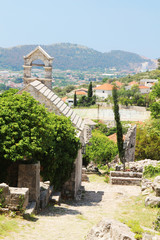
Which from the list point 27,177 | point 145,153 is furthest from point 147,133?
point 27,177

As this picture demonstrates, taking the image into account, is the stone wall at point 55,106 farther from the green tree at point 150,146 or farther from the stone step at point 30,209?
the green tree at point 150,146

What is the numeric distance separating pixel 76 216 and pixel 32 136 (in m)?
3.11

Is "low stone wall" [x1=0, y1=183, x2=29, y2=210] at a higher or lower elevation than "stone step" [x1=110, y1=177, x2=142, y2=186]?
higher

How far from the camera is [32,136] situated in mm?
12109

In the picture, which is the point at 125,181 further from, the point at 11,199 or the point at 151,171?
the point at 11,199

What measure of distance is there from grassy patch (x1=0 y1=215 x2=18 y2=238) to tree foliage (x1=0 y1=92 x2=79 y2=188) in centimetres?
223

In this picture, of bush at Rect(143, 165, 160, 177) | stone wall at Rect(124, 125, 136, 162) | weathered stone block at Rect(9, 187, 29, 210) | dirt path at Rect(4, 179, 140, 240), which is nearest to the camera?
dirt path at Rect(4, 179, 140, 240)

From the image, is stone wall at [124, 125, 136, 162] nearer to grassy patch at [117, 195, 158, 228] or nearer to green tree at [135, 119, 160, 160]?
green tree at [135, 119, 160, 160]

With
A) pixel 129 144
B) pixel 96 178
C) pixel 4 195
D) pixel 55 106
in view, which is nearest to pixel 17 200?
pixel 4 195

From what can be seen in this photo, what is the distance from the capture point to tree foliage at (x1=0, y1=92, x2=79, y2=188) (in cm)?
1168

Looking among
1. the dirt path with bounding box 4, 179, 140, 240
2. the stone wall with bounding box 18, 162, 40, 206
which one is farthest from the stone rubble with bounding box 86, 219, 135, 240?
the stone wall with bounding box 18, 162, 40, 206

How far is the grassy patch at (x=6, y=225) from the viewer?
8363 millimetres

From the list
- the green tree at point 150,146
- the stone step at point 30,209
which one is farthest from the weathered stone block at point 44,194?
the green tree at point 150,146

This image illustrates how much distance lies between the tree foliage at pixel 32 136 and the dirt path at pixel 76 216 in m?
1.89
